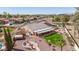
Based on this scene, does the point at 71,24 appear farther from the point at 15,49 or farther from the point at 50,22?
the point at 15,49

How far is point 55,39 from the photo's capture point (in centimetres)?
219

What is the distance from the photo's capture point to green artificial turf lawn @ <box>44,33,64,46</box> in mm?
2189

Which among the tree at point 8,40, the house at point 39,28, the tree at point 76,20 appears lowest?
the tree at point 8,40

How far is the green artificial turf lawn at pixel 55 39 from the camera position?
2189 millimetres

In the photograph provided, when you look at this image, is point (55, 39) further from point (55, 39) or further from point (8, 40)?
point (8, 40)

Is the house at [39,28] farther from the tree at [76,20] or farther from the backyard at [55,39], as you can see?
the tree at [76,20]

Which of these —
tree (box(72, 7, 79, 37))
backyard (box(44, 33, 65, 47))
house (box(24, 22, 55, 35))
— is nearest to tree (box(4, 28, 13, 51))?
house (box(24, 22, 55, 35))

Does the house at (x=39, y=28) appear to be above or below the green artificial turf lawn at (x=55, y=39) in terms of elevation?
above

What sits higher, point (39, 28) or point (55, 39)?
point (39, 28)

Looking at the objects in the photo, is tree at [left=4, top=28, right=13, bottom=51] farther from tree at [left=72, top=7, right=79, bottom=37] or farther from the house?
tree at [left=72, top=7, right=79, bottom=37]

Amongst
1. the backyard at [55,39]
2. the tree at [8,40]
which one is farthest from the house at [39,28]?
the tree at [8,40]

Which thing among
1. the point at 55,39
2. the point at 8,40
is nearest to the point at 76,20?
the point at 55,39

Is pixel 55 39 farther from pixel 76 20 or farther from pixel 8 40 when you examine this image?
pixel 8 40
